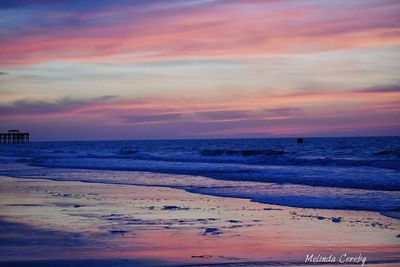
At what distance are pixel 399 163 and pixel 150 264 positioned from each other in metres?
29.1

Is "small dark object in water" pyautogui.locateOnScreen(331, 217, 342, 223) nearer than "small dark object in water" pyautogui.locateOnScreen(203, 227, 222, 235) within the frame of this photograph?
No

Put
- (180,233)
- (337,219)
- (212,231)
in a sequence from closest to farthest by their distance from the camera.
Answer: (180,233), (212,231), (337,219)

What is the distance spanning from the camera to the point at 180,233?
446 inches

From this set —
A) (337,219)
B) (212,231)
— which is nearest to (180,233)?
(212,231)

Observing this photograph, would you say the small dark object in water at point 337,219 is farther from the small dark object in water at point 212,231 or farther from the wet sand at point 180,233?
the small dark object in water at point 212,231

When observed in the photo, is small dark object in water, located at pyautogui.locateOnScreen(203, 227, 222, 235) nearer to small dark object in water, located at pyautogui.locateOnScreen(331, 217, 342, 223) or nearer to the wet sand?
the wet sand

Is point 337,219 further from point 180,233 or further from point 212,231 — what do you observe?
point 180,233

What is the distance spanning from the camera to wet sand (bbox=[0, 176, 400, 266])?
9086mm

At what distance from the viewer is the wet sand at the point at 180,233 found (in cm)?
909

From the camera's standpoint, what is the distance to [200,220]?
13180 mm

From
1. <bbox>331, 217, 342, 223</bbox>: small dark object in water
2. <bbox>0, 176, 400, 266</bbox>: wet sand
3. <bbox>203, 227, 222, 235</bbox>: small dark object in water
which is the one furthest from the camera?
<bbox>331, 217, 342, 223</bbox>: small dark object in water

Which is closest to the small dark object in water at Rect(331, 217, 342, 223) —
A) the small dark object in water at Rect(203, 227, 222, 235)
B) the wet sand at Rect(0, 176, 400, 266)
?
the wet sand at Rect(0, 176, 400, 266)

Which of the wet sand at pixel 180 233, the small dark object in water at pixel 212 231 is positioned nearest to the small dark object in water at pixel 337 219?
the wet sand at pixel 180 233

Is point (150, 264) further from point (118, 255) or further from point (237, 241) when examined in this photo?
point (237, 241)
